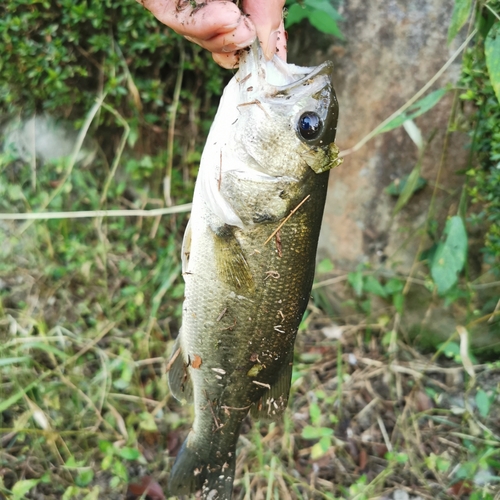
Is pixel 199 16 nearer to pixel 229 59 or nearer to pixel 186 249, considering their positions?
pixel 229 59

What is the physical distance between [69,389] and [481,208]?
217cm

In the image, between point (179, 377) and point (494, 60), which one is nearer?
point (494, 60)

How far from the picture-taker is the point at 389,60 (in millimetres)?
2154

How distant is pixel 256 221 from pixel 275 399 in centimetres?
65

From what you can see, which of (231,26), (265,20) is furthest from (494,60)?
(231,26)

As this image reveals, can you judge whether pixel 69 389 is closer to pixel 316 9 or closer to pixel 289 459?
pixel 289 459

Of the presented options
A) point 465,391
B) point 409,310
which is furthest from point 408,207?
point 465,391

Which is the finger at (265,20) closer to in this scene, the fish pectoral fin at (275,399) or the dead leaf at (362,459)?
the fish pectoral fin at (275,399)

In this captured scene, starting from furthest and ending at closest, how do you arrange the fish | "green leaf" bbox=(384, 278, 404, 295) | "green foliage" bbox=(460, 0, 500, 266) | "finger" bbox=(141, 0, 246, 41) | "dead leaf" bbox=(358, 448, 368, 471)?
"green leaf" bbox=(384, 278, 404, 295), "dead leaf" bbox=(358, 448, 368, 471), "green foliage" bbox=(460, 0, 500, 266), the fish, "finger" bbox=(141, 0, 246, 41)

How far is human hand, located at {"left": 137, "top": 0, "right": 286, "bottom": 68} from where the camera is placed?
44.7 inches

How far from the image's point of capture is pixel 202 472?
159cm

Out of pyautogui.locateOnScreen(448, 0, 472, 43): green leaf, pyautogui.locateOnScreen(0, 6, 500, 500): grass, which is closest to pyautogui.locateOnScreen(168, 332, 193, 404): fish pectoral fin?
pyautogui.locateOnScreen(0, 6, 500, 500): grass

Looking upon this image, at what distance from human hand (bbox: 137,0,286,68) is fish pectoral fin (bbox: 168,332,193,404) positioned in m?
0.94

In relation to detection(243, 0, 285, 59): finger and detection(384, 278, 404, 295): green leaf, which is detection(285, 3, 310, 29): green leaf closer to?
detection(243, 0, 285, 59): finger
